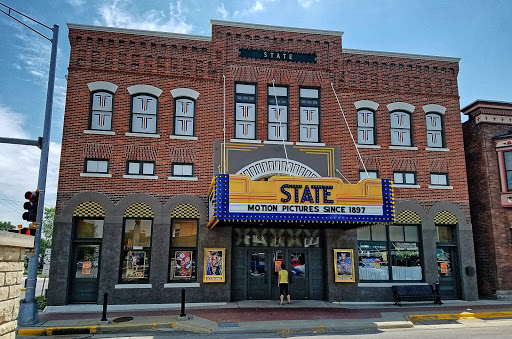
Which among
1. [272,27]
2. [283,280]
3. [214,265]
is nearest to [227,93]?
[272,27]

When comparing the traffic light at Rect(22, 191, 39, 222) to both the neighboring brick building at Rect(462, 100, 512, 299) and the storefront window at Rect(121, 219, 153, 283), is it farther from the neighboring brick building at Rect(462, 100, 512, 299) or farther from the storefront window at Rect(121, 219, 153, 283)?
the neighboring brick building at Rect(462, 100, 512, 299)

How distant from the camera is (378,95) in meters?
19.5

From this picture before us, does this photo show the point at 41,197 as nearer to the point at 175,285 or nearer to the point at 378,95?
the point at 175,285

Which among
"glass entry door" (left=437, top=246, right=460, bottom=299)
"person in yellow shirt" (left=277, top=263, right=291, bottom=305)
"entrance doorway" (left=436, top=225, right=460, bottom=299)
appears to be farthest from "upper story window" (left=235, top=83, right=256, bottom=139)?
"glass entry door" (left=437, top=246, right=460, bottom=299)

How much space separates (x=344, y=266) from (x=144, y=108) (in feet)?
35.6

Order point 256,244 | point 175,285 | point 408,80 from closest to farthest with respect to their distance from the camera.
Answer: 1. point 175,285
2. point 256,244
3. point 408,80

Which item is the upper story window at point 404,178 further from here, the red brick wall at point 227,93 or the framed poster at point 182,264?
the framed poster at point 182,264

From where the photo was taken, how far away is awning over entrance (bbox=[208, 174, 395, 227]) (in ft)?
46.2

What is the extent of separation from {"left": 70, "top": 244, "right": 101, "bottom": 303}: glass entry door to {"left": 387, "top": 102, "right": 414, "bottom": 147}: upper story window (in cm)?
1403

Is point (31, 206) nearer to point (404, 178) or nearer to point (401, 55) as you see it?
point (404, 178)

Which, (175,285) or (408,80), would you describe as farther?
(408,80)

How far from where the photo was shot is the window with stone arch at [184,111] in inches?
703

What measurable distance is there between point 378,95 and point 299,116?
404 cm

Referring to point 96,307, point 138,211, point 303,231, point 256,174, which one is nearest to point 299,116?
point 256,174
